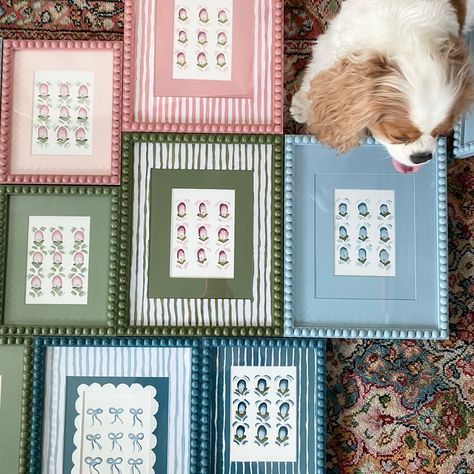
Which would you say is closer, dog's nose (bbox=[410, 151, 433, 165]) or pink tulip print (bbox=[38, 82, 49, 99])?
dog's nose (bbox=[410, 151, 433, 165])

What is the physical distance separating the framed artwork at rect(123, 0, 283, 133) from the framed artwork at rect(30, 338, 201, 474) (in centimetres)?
61

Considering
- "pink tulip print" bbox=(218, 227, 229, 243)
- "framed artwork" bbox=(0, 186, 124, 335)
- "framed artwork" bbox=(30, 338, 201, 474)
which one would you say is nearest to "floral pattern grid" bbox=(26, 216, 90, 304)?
"framed artwork" bbox=(0, 186, 124, 335)

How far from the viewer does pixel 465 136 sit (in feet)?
4.92

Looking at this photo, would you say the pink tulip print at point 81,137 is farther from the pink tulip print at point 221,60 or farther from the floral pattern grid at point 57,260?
the pink tulip print at point 221,60

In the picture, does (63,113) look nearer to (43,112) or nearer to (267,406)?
(43,112)

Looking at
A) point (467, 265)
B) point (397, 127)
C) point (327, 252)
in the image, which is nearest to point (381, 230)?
point (327, 252)

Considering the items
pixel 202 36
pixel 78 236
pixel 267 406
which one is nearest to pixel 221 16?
pixel 202 36

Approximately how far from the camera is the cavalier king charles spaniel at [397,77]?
1085 millimetres

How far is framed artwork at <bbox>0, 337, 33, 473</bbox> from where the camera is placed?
145 cm

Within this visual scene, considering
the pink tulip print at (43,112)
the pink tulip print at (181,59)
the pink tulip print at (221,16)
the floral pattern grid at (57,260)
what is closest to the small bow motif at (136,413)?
the floral pattern grid at (57,260)

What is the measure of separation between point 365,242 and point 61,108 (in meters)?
0.90

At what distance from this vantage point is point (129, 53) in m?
1.51

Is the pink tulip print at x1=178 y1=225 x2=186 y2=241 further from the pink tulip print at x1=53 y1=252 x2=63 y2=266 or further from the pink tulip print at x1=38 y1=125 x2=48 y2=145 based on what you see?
the pink tulip print at x1=38 y1=125 x2=48 y2=145

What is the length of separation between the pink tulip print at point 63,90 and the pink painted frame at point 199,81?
0.79 feet
